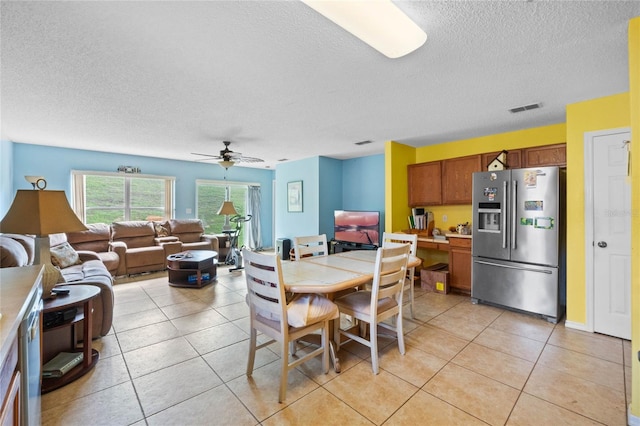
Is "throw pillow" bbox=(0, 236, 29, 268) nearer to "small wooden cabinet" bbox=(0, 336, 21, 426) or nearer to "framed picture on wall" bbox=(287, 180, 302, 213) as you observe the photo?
"small wooden cabinet" bbox=(0, 336, 21, 426)

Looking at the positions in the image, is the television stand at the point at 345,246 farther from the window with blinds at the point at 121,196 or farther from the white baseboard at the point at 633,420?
the window with blinds at the point at 121,196

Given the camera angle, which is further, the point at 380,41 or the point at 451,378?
the point at 451,378

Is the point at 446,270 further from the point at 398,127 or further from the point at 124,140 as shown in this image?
the point at 124,140

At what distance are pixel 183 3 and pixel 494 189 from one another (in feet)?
12.1

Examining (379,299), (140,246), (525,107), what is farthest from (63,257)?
(525,107)

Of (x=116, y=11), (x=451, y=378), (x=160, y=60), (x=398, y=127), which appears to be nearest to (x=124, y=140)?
(x=160, y=60)

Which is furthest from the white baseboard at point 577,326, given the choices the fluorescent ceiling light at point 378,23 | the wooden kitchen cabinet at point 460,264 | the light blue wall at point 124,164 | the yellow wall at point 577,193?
the light blue wall at point 124,164

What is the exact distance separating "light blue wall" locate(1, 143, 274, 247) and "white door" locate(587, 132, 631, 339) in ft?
23.1

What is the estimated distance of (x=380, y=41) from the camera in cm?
176

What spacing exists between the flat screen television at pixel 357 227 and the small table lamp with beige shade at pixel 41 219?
4108 mm

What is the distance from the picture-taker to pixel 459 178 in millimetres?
4352

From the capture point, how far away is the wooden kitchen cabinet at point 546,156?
3.48 m

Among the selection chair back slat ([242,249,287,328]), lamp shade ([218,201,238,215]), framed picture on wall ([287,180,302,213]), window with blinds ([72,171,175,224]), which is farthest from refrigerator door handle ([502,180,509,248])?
window with blinds ([72,171,175,224])

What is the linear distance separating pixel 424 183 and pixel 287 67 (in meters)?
3.30
